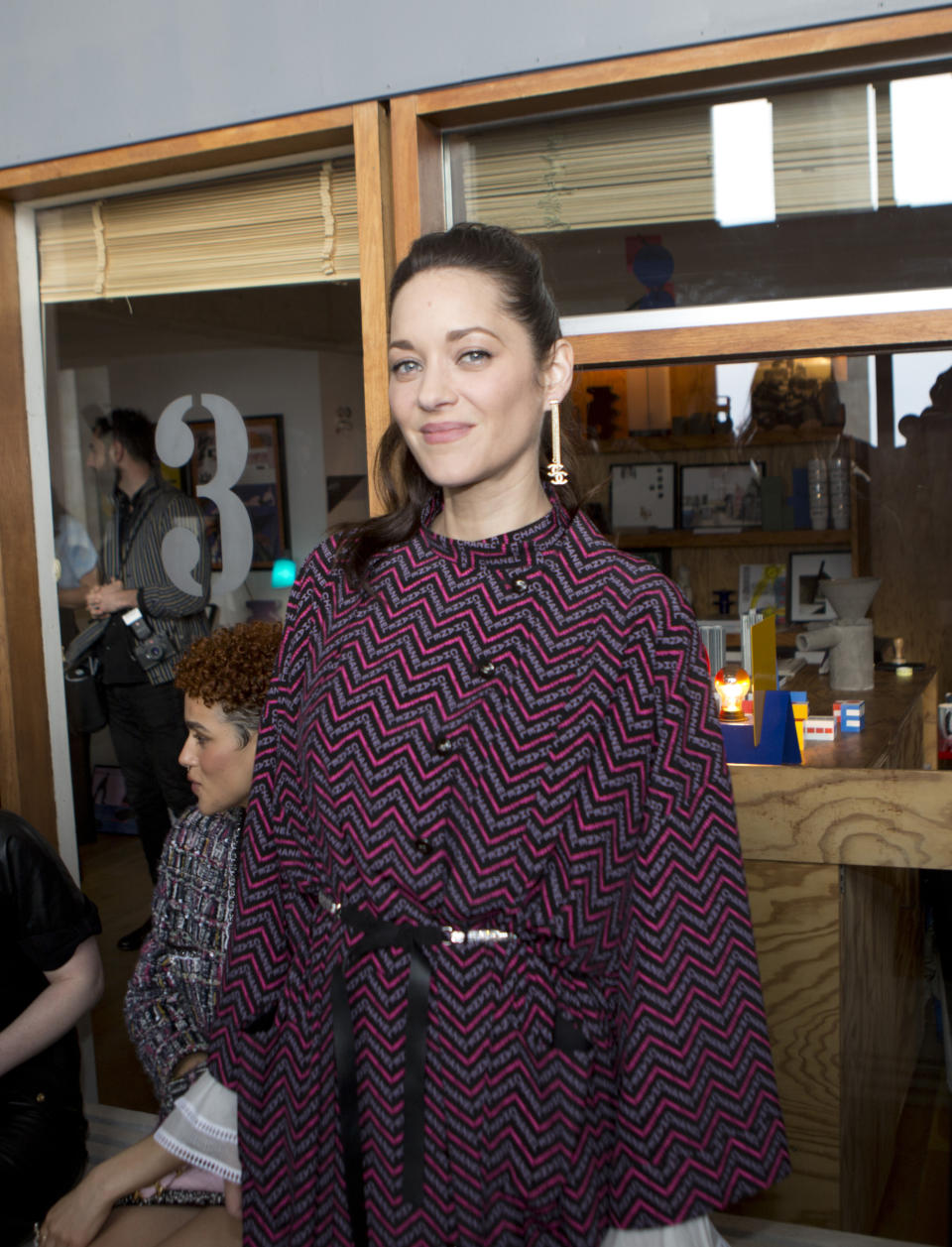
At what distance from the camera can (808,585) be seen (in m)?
3.58

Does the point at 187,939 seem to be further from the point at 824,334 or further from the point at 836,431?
the point at 836,431

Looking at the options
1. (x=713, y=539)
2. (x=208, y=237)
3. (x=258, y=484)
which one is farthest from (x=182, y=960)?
(x=713, y=539)

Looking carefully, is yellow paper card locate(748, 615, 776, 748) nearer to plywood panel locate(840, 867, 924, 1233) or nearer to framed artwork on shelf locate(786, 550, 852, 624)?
plywood panel locate(840, 867, 924, 1233)

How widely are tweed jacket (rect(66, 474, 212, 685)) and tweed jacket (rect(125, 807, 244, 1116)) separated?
0.78 metres

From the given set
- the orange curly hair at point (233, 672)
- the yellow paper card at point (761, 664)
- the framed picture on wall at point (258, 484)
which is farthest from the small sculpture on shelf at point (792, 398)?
the orange curly hair at point (233, 672)

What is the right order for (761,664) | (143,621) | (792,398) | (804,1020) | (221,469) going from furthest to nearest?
(792,398), (143,621), (221,469), (761,664), (804,1020)

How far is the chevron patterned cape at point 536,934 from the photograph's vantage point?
3.86ft

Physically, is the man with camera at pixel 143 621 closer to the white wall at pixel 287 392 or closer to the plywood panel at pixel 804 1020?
the white wall at pixel 287 392

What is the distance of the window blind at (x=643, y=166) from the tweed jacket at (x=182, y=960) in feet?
3.84

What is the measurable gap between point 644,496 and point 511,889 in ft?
10.6

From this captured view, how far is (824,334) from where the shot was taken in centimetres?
178

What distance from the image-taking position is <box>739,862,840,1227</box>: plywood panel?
1993 mm

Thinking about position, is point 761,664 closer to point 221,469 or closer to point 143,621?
point 221,469

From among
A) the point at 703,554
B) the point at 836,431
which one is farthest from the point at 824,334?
the point at 703,554
